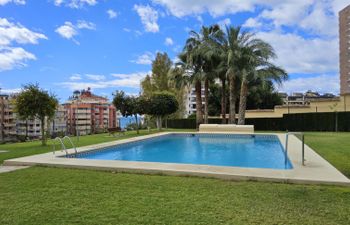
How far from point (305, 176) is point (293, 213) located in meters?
2.28

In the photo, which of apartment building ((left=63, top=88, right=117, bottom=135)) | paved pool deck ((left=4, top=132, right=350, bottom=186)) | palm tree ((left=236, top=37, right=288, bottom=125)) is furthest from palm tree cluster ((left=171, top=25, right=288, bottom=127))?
apartment building ((left=63, top=88, right=117, bottom=135))

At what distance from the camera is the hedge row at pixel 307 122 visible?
22.5 metres

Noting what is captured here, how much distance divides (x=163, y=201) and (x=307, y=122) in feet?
74.7

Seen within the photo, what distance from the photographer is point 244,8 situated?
17.6 meters

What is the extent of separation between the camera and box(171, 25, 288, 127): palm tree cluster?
22328mm

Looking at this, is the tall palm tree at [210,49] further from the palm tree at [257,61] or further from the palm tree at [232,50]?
the palm tree at [257,61]

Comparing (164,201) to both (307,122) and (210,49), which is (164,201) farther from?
(307,122)

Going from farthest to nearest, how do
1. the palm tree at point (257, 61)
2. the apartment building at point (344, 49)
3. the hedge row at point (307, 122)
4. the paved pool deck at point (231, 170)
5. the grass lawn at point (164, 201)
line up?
the apartment building at point (344, 49), the hedge row at point (307, 122), the palm tree at point (257, 61), the paved pool deck at point (231, 170), the grass lawn at point (164, 201)

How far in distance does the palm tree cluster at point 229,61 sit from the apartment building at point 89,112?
76443mm

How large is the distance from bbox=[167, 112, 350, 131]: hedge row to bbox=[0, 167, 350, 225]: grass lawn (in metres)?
20.0

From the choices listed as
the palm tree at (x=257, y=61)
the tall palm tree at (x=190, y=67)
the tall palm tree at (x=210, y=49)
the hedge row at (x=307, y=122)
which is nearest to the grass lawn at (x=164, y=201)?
the palm tree at (x=257, y=61)

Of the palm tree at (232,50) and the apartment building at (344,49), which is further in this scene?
the apartment building at (344,49)

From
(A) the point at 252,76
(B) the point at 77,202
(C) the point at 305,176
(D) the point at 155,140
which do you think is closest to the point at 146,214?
(B) the point at 77,202

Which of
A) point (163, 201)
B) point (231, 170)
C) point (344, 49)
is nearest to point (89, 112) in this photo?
point (344, 49)
